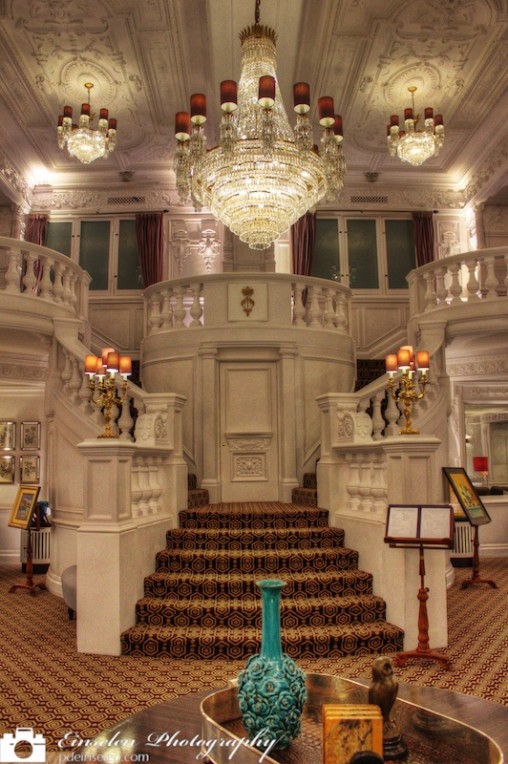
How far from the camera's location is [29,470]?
31.7 feet

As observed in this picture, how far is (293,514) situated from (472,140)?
7.47 m

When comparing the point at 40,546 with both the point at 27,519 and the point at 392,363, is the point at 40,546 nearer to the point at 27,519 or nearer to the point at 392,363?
the point at 27,519

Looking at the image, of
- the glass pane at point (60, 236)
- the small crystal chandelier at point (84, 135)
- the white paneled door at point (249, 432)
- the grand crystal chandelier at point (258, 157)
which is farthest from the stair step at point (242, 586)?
the glass pane at point (60, 236)

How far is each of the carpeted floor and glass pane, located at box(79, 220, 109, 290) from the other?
6.77 m

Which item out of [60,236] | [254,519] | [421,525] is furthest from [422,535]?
[60,236]

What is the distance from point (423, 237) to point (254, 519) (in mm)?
7069

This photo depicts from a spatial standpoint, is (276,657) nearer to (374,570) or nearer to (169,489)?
(374,570)

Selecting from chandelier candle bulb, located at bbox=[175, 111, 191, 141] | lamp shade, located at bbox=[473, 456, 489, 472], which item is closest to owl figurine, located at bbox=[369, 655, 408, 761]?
chandelier candle bulb, located at bbox=[175, 111, 191, 141]

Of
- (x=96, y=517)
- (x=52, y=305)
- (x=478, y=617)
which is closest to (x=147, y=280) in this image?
(x=52, y=305)

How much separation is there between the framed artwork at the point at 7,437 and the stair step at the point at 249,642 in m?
5.60

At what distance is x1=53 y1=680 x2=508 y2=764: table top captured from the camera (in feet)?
6.62

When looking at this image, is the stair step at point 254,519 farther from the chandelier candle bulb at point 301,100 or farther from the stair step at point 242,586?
the chandelier candle bulb at point 301,100

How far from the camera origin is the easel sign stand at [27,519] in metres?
7.02

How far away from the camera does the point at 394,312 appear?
439 inches
